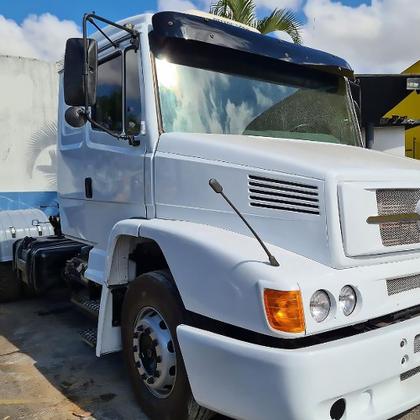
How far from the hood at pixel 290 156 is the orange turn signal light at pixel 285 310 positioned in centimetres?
71

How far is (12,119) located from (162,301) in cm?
608

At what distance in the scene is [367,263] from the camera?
284 centimetres

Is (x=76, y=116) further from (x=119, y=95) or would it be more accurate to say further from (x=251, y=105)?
(x=251, y=105)

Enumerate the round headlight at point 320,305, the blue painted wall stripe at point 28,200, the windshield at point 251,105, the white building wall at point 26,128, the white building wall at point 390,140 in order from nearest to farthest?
the round headlight at point 320,305, the windshield at point 251,105, the white building wall at point 26,128, the blue painted wall stripe at point 28,200, the white building wall at point 390,140

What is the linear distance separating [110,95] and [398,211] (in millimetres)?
2422

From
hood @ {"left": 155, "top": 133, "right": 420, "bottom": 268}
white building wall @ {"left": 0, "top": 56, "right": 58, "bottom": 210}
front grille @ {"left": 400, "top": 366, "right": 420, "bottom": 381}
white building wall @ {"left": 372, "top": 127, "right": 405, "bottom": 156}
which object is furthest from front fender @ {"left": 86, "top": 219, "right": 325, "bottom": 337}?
white building wall @ {"left": 372, "top": 127, "right": 405, "bottom": 156}

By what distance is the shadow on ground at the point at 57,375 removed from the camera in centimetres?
379

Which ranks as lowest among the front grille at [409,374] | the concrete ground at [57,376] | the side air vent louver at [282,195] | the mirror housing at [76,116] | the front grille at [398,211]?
the concrete ground at [57,376]

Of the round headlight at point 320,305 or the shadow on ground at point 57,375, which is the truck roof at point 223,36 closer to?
the round headlight at point 320,305

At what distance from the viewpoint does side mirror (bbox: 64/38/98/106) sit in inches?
139

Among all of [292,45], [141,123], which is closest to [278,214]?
[141,123]

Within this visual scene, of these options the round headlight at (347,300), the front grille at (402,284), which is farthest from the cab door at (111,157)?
the front grille at (402,284)

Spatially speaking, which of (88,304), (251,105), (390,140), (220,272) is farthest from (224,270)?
(390,140)

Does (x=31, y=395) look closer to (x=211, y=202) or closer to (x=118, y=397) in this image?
(x=118, y=397)
